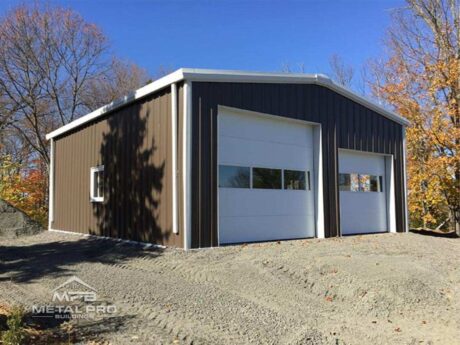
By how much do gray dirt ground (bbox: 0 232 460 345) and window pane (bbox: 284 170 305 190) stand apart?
86.2 inches

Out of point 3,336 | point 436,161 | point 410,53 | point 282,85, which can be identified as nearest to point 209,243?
point 282,85

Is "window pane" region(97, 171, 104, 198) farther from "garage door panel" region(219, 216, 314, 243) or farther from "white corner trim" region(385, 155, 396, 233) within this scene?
"white corner trim" region(385, 155, 396, 233)

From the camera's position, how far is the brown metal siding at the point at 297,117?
9086 mm

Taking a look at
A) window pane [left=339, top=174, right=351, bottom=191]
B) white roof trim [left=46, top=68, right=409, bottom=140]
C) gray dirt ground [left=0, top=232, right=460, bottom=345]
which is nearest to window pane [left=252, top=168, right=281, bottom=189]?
gray dirt ground [left=0, top=232, right=460, bottom=345]

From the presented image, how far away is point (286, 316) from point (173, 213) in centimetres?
409

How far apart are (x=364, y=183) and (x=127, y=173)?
785cm

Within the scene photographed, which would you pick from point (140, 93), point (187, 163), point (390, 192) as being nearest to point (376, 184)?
point (390, 192)

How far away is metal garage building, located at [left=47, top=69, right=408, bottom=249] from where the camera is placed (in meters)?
9.17

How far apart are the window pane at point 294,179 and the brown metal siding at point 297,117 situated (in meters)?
0.70

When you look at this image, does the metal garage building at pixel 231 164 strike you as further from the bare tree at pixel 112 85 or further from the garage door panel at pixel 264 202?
the bare tree at pixel 112 85

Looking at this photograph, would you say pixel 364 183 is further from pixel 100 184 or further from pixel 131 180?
pixel 100 184

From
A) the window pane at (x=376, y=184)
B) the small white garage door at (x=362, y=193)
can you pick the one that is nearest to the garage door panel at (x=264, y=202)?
the small white garage door at (x=362, y=193)

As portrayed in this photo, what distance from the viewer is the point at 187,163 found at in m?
8.84

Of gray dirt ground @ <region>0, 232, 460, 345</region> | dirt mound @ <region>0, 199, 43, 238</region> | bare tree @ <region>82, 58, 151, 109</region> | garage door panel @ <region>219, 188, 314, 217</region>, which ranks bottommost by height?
gray dirt ground @ <region>0, 232, 460, 345</region>
